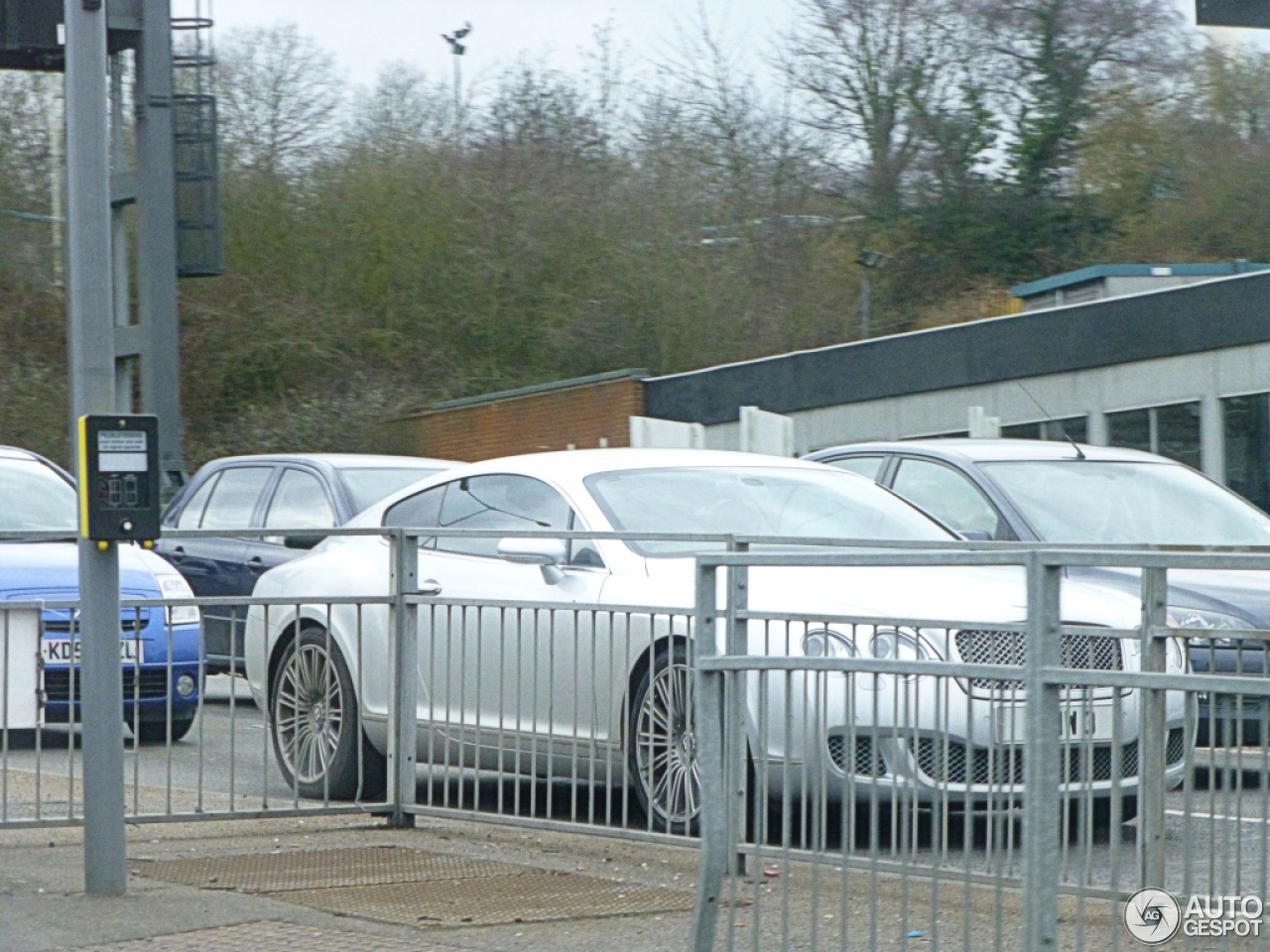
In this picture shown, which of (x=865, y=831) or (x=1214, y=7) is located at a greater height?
(x=1214, y=7)

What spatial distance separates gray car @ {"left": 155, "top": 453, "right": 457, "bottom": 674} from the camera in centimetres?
1344

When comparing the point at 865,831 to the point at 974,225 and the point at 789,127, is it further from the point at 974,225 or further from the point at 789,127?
the point at 974,225

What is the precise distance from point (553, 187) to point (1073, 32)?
1298 cm

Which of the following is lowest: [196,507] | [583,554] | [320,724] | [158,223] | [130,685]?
[320,724]

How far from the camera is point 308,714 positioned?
8.40m

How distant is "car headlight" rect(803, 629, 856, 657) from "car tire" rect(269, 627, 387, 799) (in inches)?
138

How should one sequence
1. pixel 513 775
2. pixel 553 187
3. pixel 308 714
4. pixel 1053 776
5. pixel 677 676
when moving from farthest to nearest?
pixel 553 187
pixel 308 714
pixel 513 775
pixel 677 676
pixel 1053 776

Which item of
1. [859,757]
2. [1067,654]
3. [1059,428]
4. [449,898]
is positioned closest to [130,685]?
[449,898]

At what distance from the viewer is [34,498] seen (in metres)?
12.1

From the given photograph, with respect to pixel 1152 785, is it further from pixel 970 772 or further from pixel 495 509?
pixel 495 509

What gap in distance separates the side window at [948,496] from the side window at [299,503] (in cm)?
417

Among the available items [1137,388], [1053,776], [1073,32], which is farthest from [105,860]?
[1073,32]

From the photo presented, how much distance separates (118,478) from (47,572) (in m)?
3.55

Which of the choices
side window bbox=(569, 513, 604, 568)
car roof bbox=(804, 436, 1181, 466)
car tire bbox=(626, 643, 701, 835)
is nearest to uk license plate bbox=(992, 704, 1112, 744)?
car tire bbox=(626, 643, 701, 835)
